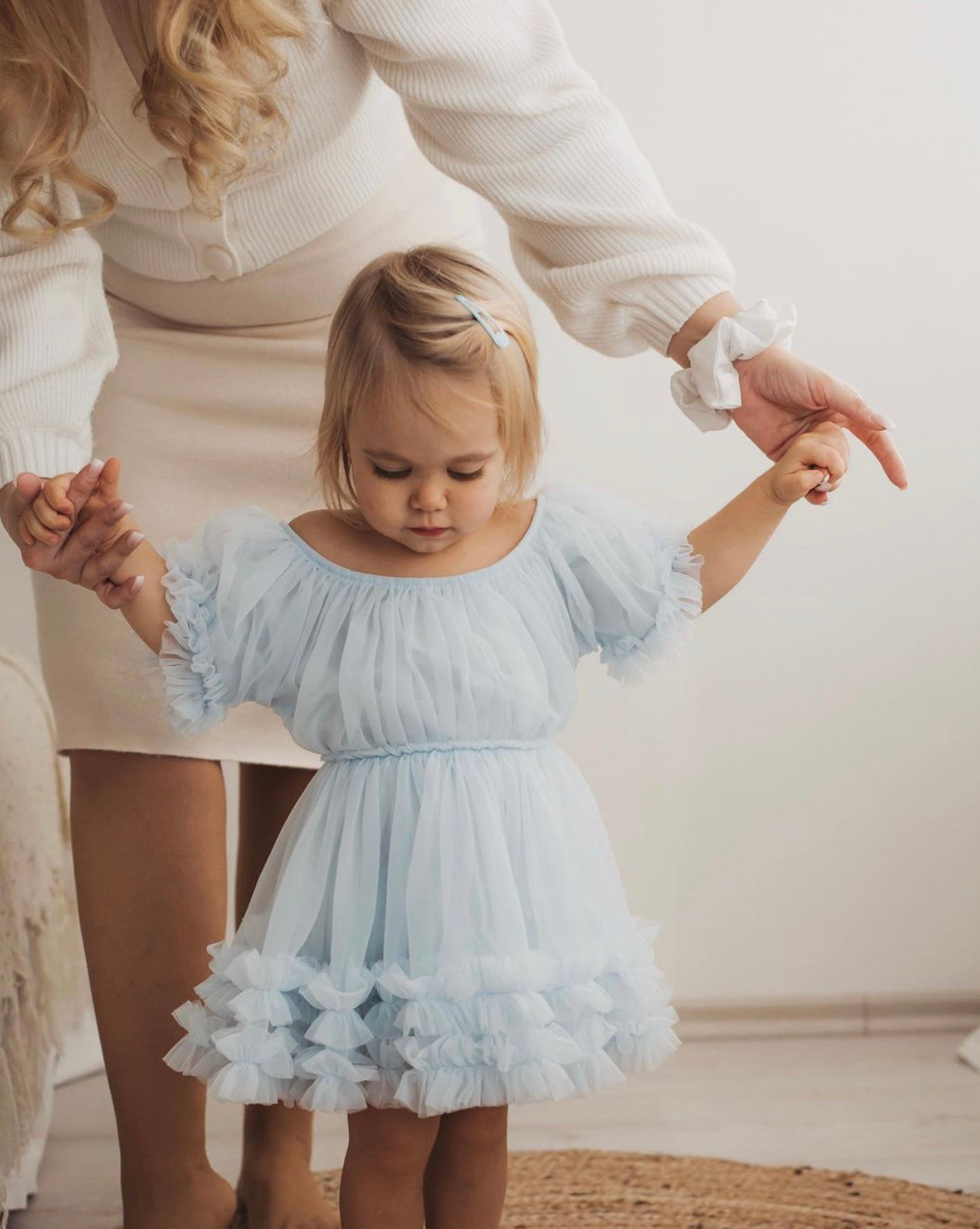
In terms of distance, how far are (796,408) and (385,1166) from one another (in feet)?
2.02

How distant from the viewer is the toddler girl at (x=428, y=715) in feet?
3.01

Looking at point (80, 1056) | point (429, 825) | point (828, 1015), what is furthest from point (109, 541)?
point (828, 1015)

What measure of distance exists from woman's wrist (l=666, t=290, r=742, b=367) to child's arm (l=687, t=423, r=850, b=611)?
10 centimetres

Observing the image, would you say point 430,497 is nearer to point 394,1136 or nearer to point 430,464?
point 430,464

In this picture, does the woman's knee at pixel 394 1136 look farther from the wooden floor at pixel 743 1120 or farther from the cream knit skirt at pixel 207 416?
the wooden floor at pixel 743 1120

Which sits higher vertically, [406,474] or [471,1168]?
[406,474]

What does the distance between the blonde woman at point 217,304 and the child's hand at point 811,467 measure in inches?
1.0

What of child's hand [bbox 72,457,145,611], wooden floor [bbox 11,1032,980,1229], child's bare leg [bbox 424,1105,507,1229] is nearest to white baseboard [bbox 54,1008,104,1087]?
wooden floor [bbox 11,1032,980,1229]

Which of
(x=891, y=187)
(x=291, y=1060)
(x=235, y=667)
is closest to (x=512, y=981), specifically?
(x=291, y=1060)

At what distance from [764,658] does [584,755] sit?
267mm

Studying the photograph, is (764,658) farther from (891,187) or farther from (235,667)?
(235,667)

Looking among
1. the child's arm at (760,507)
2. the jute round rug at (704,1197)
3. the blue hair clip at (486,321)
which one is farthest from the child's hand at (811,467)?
the jute round rug at (704,1197)

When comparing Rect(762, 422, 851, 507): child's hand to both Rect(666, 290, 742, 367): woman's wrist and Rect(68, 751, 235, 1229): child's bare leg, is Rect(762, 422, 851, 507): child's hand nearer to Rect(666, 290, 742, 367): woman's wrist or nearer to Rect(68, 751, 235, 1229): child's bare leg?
Rect(666, 290, 742, 367): woman's wrist

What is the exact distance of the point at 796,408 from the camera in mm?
1017
